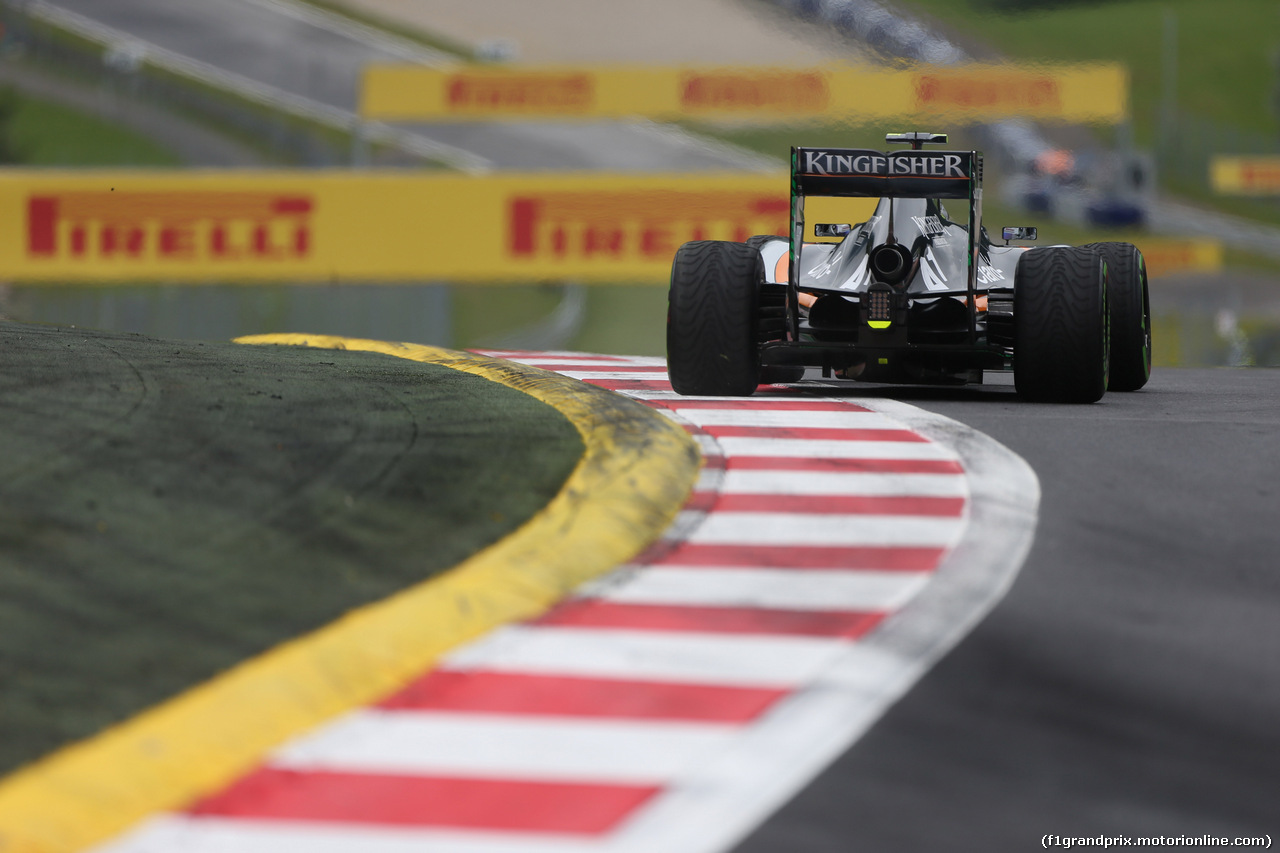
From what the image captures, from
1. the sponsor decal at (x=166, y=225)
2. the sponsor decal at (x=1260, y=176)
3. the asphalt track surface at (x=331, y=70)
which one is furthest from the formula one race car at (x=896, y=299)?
the sponsor decal at (x=1260, y=176)

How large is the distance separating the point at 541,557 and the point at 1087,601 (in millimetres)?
1625

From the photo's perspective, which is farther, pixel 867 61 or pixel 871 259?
pixel 867 61

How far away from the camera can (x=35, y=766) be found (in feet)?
11.0

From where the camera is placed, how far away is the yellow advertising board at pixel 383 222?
73.3ft

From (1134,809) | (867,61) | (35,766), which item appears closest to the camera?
(35,766)

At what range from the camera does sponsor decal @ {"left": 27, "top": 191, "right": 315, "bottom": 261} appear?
22.4 m

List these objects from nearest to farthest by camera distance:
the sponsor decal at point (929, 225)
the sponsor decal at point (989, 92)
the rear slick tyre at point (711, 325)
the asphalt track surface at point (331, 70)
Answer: the rear slick tyre at point (711, 325), the sponsor decal at point (929, 225), the sponsor decal at point (989, 92), the asphalt track surface at point (331, 70)

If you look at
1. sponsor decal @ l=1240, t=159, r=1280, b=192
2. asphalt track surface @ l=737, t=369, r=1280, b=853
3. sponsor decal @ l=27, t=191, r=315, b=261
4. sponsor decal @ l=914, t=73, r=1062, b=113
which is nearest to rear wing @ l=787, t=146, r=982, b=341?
asphalt track surface @ l=737, t=369, r=1280, b=853

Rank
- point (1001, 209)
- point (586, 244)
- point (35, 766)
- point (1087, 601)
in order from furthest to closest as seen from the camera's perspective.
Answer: point (1001, 209)
point (586, 244)
point (1087, 601)
point (35, 766)

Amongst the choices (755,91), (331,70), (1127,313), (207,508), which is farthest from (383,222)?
(331,70)

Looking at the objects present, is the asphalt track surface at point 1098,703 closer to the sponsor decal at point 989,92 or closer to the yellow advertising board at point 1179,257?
the yellow advertising board at point 1179,257

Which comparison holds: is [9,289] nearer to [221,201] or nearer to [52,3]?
[221,201]

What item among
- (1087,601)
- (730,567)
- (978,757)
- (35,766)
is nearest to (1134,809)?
(978,757)

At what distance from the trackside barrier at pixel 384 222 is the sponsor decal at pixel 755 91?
18.4 meters
